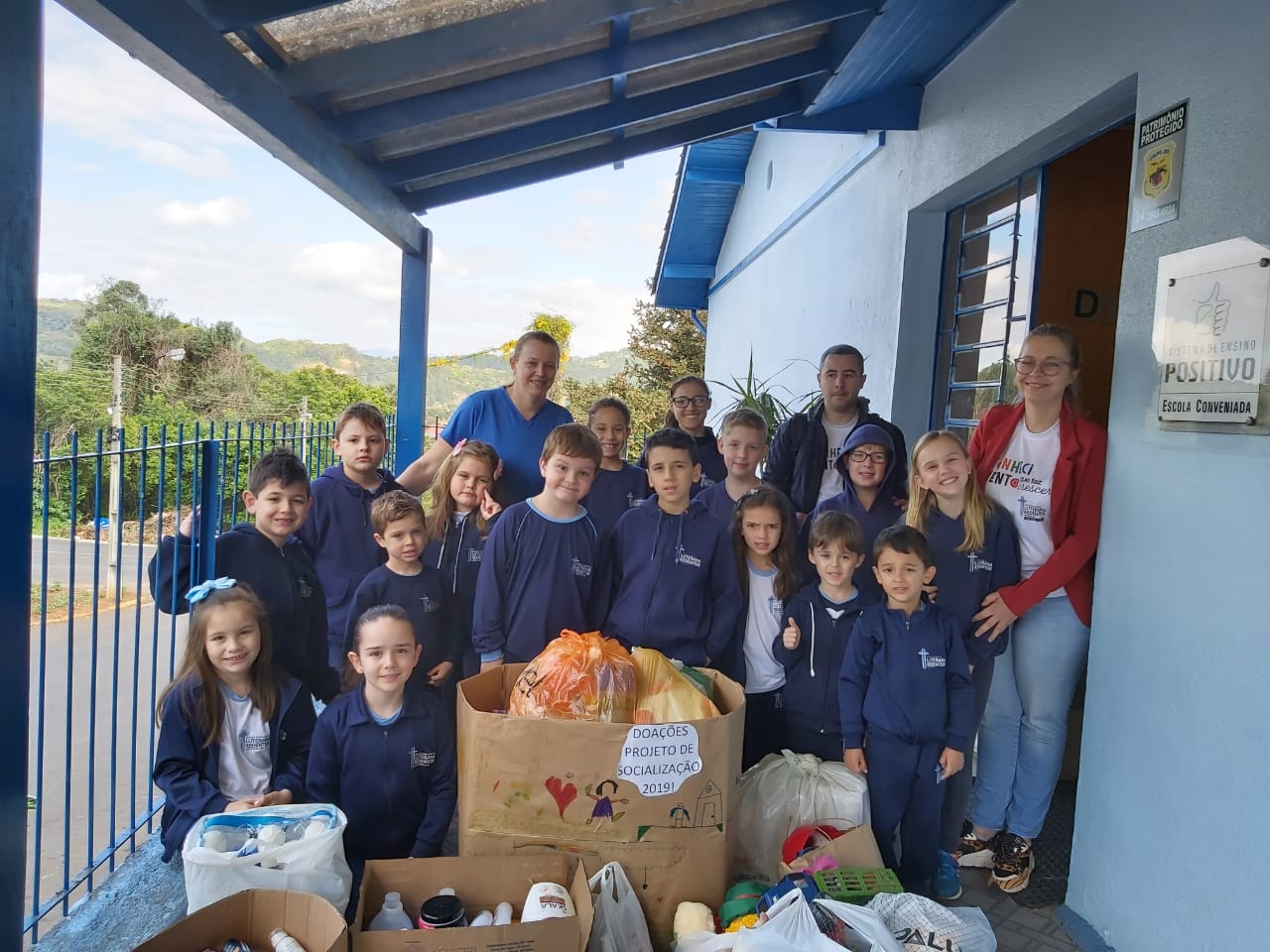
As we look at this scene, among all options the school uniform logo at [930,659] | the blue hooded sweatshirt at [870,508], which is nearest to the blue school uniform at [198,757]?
the blue hooded sweatshirt at [870,508]

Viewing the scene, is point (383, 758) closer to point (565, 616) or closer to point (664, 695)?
point (565, 616)

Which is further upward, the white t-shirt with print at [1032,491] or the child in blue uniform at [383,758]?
the white t-shirt with print at [1032,491]

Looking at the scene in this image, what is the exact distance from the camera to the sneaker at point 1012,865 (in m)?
2.86

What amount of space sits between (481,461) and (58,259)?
288ft

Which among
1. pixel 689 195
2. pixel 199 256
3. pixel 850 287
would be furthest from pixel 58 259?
pixel 850 287

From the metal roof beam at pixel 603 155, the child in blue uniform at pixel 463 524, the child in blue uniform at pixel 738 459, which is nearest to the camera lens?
the child in blue uniform at pixel 463 524

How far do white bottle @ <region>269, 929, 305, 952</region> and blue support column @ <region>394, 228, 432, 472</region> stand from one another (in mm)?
→ 4118

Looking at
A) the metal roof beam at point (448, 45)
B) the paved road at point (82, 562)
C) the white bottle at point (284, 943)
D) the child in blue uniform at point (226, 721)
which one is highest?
the metal roof beam at point (448, 45)

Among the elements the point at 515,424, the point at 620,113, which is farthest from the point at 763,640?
the point at 620,113

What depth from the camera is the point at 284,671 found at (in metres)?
2.78

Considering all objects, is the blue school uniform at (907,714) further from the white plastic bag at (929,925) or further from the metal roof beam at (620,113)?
the metal roof beam at (620,113)

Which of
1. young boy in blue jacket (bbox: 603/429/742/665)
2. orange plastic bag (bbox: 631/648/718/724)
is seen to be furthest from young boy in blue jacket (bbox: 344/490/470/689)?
orange plastic bag (bbox: 631/648/718/724)

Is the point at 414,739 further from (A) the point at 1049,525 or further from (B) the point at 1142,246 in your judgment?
(B) the point at 1142,246

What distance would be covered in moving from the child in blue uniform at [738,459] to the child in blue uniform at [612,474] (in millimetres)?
340
